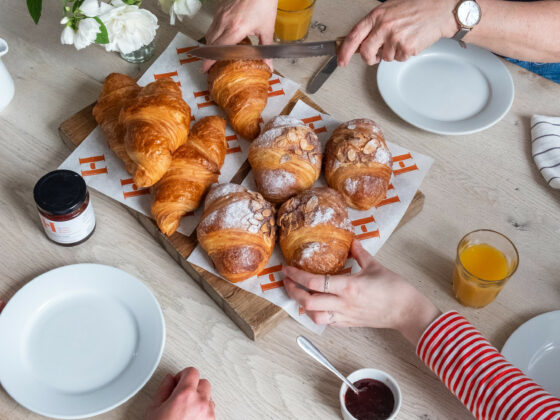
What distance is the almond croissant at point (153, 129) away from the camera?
127 cm

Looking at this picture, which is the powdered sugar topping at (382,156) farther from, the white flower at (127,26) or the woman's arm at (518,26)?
the white flower at (127,26)

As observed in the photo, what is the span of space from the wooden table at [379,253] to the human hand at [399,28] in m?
0.20

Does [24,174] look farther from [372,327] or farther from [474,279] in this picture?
[474,279]

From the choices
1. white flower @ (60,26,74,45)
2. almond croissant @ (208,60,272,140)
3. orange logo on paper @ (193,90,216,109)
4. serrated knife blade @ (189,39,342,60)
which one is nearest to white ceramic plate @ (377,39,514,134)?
serrated knife blade @ (189,39,342,60)

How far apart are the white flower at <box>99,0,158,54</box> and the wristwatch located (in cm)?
78

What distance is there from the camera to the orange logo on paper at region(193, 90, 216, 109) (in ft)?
5.07

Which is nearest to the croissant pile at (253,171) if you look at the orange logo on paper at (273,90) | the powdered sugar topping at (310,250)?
the powdered sugar topping at (310,250)

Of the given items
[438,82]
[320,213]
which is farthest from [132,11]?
[438,82]

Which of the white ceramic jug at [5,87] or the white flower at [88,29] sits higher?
the white flower at [88,29]

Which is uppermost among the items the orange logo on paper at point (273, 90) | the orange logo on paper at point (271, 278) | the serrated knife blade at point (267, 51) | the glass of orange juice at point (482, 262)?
the serrated knife blade at point (267, 51)

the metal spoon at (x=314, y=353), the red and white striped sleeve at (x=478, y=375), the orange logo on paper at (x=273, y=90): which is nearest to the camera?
the red and white striped sleeve at (x=478, y=375)

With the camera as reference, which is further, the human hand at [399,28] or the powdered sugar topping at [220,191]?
the human hand at [399,28]

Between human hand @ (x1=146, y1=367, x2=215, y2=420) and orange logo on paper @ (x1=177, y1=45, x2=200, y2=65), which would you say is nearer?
human hand @ (x1=146, y1=367, x2=215, y2=420)

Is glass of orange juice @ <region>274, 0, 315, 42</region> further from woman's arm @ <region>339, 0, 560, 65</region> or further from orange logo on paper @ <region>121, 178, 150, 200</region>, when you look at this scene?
orange logo on paper @ <region>121, 178, 150, 200</region>
